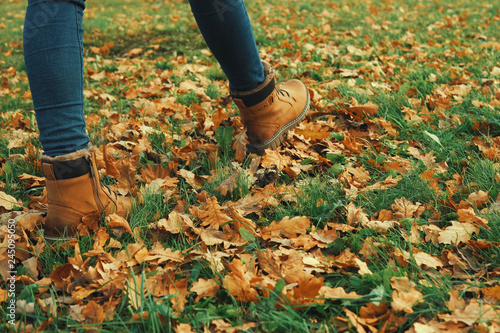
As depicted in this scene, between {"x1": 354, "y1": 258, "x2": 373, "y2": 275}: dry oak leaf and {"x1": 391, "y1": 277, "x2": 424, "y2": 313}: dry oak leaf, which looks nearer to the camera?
{"x1": 391, "y1": 277, "x2": 424, "y2": 313}: dry oak leaf

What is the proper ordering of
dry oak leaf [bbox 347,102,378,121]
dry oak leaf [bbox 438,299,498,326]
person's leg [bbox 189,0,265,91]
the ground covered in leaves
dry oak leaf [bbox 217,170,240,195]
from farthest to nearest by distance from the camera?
dry oak leaf [bbox 347,102,378,121] < dry oak leaf [bbox 217,170,240,195] < person's leg [bbox 189,0,265,91] < the ground covered in leaves < dry oak leaf [bbox 438,299,498,326]

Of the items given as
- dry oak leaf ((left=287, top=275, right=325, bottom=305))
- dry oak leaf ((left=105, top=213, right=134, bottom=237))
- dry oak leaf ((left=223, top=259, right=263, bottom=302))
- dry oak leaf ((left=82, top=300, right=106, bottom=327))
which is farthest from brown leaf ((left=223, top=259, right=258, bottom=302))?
dry oak leaf ((left=105, top=213, right=134, bottom=237))

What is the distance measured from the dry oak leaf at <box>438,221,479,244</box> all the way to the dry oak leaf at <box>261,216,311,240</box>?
48cm

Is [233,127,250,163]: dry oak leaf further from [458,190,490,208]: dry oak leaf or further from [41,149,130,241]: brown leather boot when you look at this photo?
[458,190,490,208]: dry oak leaf

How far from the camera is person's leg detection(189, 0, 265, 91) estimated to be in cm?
176

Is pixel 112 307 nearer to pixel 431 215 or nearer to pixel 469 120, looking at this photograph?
pixel 431 215

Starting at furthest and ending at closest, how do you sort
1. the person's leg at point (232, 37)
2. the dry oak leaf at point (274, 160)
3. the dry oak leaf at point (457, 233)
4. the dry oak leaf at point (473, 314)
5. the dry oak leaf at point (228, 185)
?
the dry oak leaf at point (274, 160), the dry oak leaf at point (228, 185), the person's leg at point (232, 37), the dry oak leaf at point (457, 233), the dry oak leaf at point (473, 314)

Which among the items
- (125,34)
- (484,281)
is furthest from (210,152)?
(125,34)

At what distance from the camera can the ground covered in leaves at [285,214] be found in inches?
47.7

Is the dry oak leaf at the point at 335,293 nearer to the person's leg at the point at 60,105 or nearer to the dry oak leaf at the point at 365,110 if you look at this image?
the person's leg at the point at 60,105

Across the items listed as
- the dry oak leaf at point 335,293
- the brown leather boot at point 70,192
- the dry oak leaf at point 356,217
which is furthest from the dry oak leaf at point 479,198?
the brown leather boot at point 70,192

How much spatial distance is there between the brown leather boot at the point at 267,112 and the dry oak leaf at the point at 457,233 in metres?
0.97

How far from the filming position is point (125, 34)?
5.96 metres

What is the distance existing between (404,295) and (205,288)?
23.7 inches
